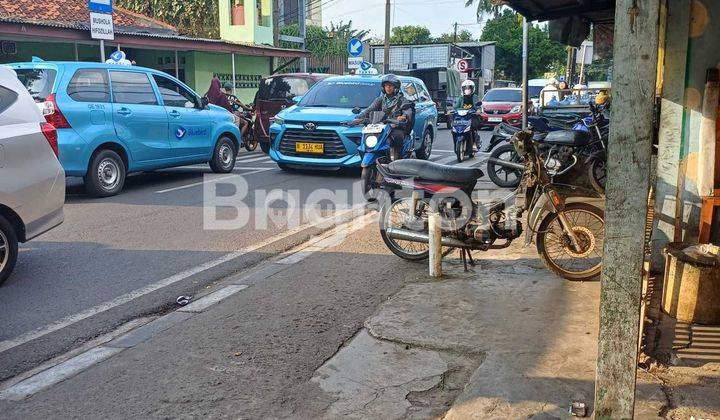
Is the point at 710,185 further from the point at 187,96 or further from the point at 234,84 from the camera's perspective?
the point at 234,84

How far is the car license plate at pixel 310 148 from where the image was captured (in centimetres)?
1165

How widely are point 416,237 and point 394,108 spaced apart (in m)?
4.42

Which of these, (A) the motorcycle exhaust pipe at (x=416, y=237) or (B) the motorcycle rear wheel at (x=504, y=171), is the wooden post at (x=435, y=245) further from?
(B) the motorcycle rear wheel at (x=504, y=171)

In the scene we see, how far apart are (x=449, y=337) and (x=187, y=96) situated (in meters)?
8.62

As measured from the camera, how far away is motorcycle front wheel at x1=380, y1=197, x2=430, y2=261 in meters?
6.39

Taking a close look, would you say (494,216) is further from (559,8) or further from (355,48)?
(355,48)

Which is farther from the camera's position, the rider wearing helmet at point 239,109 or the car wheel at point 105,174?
the rider wearing helmet at point 239,109

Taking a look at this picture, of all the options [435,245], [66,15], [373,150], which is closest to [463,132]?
[373,150]

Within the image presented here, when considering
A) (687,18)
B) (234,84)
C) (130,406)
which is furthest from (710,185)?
(234,84)

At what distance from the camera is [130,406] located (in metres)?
3.64

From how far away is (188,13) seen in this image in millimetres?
32594

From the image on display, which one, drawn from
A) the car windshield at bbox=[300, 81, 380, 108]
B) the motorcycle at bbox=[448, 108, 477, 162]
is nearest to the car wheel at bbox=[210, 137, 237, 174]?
the car windshield at bbox=[300, 81, 380, 108]

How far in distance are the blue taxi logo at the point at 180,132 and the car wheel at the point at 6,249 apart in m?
5.63

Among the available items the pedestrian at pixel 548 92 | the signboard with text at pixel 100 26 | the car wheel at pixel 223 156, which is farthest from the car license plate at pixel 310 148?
the pedestrian at pixel 548 92
